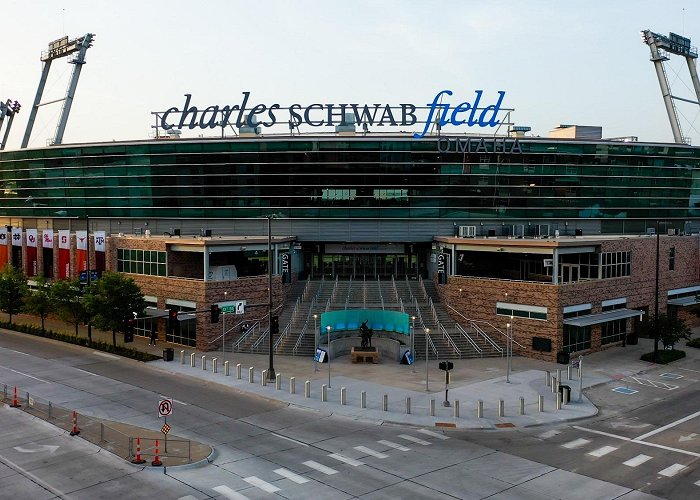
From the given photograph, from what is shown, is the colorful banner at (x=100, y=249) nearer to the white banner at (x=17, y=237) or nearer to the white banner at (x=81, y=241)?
the white banner at (x=81, y=241)

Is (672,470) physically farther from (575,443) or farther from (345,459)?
(345,459)

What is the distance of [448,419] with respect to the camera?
34312 mm

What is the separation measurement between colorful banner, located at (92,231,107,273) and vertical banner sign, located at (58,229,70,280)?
729cm

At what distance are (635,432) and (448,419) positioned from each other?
9.26 m

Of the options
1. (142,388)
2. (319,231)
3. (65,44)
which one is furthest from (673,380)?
(65,44)

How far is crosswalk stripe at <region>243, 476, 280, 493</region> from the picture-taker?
24.8 metres

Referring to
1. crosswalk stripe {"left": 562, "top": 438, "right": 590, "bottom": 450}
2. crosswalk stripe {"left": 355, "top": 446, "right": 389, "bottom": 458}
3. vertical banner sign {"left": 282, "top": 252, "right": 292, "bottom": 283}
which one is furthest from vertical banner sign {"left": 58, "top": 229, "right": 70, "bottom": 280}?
crosswalk stripe {"left": 562, "top": 438, "right": 590, "bottom": 450}

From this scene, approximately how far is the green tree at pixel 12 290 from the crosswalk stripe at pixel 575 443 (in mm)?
54543

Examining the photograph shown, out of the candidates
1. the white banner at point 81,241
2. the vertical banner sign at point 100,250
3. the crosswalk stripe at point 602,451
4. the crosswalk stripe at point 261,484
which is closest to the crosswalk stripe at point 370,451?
the crosswalk stripe at point 261,484

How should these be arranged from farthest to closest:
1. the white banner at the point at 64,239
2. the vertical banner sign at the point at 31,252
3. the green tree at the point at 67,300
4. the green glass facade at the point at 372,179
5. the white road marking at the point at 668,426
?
the vertical banner sign at the point at 31,252 < the green glass facade at the point at 372,179 < the white banner at the point at 64,239 < the green tree at the point at 67,300 < the white road marking at the point at 668,426

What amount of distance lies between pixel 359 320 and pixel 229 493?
30.6 m

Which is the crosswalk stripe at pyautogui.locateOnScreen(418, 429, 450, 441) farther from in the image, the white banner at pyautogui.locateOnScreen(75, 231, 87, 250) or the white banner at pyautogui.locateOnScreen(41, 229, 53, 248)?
the white banner at pyautogui.locateOnScreen(41, 229, 53, 248)

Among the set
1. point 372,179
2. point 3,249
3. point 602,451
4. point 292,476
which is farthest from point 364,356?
point 3,249

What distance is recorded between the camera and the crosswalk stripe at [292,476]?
25.6 metres
